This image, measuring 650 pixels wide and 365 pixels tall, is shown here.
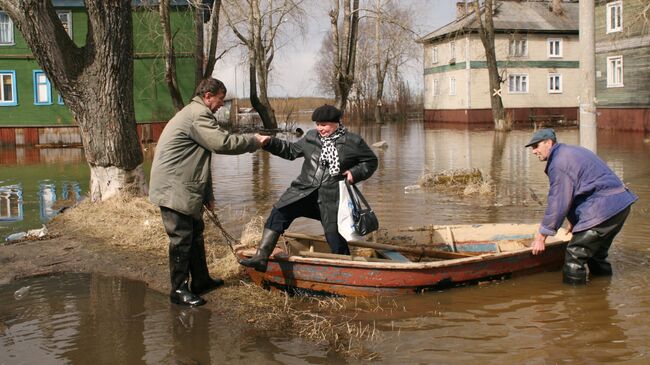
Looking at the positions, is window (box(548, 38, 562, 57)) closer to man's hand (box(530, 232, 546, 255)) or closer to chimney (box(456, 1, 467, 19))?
chimney (box(456, 1, 467, 19))

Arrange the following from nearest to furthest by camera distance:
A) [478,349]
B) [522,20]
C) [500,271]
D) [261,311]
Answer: [478,349] < [261,311] < [500,271] < [522,20]

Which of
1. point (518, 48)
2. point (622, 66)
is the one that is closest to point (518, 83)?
point (518, 48)

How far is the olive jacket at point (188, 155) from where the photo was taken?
6.54m

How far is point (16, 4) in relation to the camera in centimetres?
1029

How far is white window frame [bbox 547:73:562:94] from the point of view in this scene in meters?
48.3

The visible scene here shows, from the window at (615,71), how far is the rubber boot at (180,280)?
1260 inches

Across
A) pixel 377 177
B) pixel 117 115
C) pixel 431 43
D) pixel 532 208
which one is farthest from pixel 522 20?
pixel 117 115

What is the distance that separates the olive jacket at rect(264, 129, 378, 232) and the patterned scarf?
0.12ft

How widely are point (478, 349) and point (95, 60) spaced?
7.47 m

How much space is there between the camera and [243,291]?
284 inches

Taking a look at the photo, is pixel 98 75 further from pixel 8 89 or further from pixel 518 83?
pixel 518 83

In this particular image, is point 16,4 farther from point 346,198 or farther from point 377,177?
point 377,177

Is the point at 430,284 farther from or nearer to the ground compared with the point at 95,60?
nearer to the ground

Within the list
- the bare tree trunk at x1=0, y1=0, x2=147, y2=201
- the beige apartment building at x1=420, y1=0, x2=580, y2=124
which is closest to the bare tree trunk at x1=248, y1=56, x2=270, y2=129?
the beige apartment building at x1=420, y1=0, x2=580, y2=124
